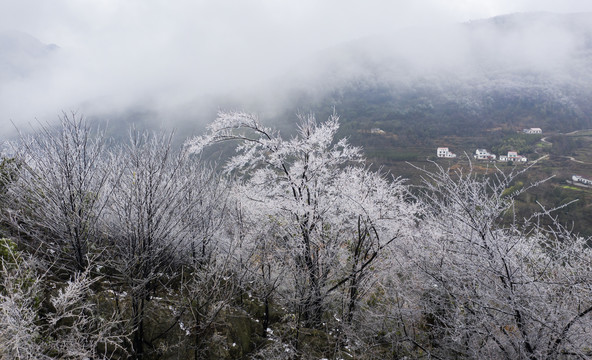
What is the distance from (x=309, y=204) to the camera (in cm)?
973

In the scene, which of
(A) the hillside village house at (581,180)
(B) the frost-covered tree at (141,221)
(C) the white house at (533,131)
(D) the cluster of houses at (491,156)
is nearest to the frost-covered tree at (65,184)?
(B) the frost-covered tree at (141,221)

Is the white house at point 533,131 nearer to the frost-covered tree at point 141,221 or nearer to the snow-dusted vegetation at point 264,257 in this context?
the snow-dusted vegetation at point 264,257

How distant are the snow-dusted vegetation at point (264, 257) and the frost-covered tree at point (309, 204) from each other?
0.07m

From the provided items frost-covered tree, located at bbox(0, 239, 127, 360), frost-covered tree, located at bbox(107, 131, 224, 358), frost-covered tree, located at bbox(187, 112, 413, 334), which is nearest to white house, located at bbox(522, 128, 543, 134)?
frost-covered tree, located at bbox(187, 112, 413, 334)

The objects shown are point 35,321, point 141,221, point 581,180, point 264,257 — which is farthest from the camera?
point 581,180

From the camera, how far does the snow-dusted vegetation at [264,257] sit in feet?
18.4

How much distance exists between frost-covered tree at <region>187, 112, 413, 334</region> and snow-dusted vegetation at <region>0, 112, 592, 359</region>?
7 cm

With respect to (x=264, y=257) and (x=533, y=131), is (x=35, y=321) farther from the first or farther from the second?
(x=533, y=131)

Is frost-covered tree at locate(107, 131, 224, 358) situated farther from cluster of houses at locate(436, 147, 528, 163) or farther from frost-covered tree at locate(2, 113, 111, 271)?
cluster of houses at locate(436, 147, 528, 163)

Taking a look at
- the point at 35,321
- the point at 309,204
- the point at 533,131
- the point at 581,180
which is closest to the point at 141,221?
the point at 35,321

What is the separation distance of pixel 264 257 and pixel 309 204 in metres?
2.49

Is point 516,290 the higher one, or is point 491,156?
point 516,290

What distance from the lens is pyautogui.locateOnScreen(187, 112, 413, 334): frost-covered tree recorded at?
9469 millimetres

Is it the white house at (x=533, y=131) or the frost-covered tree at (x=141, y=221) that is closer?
the frost-covered tree at (x=141, y=221)
